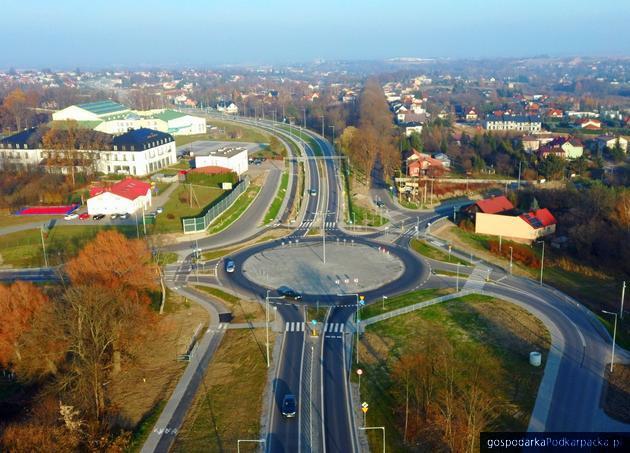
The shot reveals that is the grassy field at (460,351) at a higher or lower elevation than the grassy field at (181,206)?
lower

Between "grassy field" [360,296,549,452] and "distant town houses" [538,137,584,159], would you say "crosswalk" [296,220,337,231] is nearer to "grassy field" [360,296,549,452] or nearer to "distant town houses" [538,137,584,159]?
"grassy field" [360,296,549,452]

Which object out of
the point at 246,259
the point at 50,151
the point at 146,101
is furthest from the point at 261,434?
the point at 146,101

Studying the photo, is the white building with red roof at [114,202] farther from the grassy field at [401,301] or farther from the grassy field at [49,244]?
the grassy field at [401,301]

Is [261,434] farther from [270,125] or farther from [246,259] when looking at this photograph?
[270,125]

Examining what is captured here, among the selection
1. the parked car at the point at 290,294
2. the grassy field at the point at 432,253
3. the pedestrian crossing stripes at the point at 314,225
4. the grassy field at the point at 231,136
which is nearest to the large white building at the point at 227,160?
the pedestrian crossing stripes at the point at 314,225

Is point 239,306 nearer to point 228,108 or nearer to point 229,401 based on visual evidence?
point 229,401
